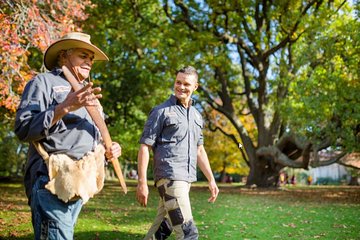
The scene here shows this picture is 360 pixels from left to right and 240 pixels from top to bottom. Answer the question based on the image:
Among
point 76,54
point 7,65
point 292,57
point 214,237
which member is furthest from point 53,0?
point 292,57

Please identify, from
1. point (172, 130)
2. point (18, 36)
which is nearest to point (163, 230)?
point (172, 130)

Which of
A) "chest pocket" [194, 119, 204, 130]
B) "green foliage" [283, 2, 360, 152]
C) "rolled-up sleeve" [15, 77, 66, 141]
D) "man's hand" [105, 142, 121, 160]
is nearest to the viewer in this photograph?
"rolled-up sleeve" [15, 77, 66, 141]

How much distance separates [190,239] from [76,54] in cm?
239

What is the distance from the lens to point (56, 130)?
3.15 m

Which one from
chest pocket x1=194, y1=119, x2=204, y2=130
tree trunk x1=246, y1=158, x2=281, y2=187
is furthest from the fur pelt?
tree trunk x1=246, y1=158, x2=281, y2=187

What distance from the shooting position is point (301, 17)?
19.8 meters

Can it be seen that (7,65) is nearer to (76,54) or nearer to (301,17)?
(76,54)

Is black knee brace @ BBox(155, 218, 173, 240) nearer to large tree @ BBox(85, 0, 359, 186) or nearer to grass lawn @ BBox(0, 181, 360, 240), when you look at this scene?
grass lawn @ BBox(0, 181, 360, 240)

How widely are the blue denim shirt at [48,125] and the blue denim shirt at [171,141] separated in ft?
5.21

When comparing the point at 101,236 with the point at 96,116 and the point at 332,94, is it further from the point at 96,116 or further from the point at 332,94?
the point at 332,94

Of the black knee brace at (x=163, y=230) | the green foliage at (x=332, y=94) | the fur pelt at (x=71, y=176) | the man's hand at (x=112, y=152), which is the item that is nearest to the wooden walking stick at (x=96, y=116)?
the man's hand at (x=112, y=152)

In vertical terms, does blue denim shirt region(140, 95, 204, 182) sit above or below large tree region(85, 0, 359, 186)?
below

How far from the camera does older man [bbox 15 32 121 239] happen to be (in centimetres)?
295

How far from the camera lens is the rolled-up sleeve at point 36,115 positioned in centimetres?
294
